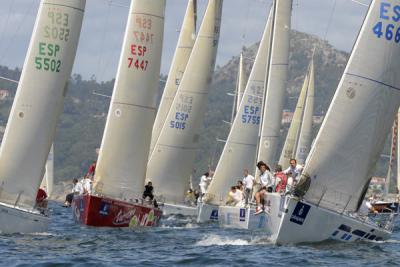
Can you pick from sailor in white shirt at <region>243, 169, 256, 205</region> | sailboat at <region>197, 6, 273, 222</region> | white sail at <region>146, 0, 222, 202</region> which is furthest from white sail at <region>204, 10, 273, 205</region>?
sailor in white shirt at <region>243, 169, 256, 205</region>

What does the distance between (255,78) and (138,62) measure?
10031mm

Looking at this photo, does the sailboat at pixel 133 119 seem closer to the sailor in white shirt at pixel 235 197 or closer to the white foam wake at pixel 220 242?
the sailor in white shirt at pixel 235 197

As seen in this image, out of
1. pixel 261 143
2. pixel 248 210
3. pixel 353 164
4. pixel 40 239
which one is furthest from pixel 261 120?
pixel 40 239

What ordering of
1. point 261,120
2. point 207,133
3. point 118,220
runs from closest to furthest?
point 118,220 < point 261,120 < point 207,133

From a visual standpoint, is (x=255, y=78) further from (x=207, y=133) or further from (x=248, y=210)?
(x=207, y=133)

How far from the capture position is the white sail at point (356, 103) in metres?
22.9

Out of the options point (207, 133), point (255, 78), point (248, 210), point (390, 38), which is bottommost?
point (248, 210)

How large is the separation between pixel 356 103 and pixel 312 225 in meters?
2.66

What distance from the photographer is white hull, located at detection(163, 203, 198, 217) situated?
35.2 m

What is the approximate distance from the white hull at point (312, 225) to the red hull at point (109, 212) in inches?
213

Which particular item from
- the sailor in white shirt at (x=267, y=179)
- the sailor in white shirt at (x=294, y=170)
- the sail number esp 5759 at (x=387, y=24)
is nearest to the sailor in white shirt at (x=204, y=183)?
the sailor in white shirt at (x=267, y=179)

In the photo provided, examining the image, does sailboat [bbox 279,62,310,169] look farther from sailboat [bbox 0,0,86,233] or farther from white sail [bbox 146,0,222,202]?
sailboat [bbox 0,0,86,233]

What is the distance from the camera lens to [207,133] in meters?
181

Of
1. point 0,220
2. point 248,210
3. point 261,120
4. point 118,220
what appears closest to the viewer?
point 0,220
